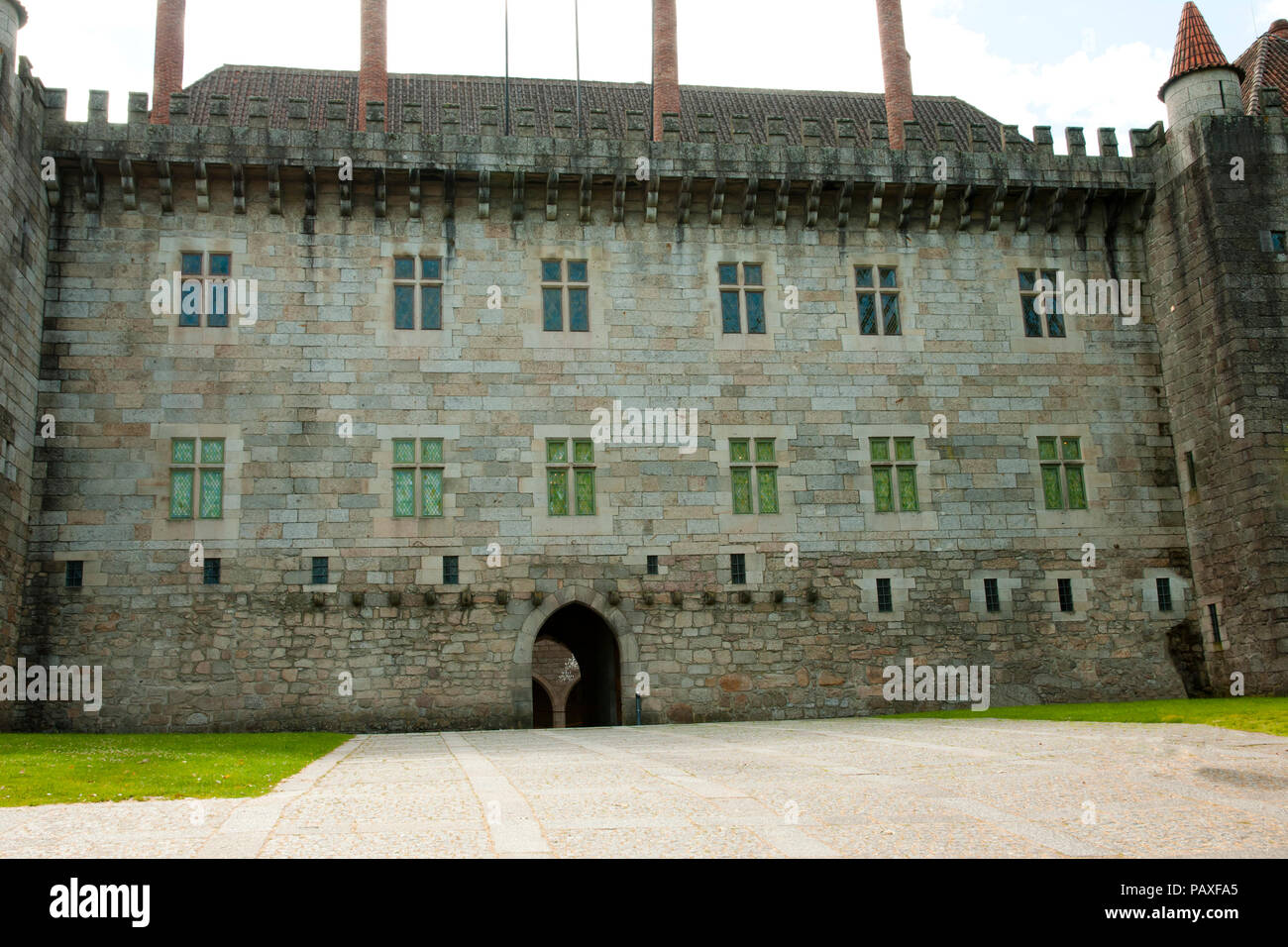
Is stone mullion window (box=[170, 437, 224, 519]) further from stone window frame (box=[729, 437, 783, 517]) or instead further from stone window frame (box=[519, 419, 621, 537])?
stone window frame (box=[729, 437, 783, 517])

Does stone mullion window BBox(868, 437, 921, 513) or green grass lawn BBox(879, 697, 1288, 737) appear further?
stone mullion window BBox(868, 437, 921, 513)

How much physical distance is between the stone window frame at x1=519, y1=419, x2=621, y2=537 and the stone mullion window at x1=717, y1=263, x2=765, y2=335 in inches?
151

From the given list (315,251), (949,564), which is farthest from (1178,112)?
(315,251)

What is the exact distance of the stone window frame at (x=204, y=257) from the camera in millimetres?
21891

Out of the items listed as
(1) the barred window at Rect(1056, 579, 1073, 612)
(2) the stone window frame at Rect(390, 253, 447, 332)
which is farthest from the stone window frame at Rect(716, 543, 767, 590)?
(2) the stone window frame at Rect(390, 253, 447, 332)

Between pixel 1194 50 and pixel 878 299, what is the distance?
29.0 ft

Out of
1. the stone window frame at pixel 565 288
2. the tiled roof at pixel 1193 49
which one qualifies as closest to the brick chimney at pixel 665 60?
the stone window frame at pixel 565 288

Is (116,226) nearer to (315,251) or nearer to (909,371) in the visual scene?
(315,251)

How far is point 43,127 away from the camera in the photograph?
852 inches

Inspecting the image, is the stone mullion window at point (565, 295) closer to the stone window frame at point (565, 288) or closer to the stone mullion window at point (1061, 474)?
the stone window frame at point (565, 288)

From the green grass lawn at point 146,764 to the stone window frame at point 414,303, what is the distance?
788cm

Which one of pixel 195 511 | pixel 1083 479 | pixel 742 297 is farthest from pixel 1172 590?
pixel 195 511

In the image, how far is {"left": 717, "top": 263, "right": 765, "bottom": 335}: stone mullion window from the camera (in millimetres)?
23562

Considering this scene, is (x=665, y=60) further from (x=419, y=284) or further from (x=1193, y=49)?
(x=1193, y=49)
